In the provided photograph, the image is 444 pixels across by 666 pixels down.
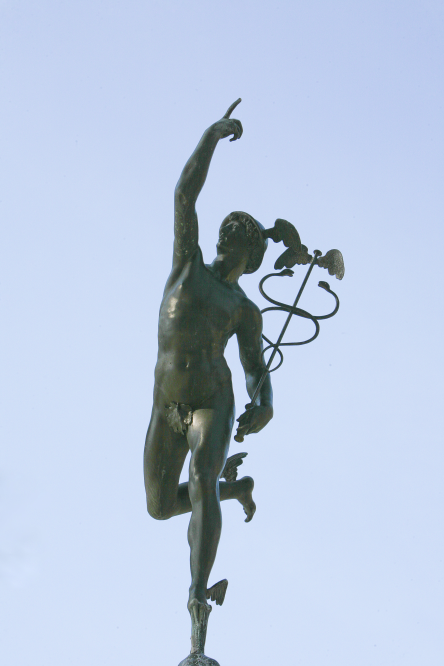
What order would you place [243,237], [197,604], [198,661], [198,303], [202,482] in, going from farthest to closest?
1. [243,237]
2. [198,303]
3. [202,482]
4. [197,604]
5. [198,661]

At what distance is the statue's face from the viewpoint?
9891 millimetres

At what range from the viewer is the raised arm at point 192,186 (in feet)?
29.9

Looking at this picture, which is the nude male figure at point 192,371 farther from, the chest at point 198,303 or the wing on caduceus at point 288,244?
the wing on caduceus at point 288,244

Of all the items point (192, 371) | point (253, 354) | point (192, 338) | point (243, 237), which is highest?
point (243, 237)

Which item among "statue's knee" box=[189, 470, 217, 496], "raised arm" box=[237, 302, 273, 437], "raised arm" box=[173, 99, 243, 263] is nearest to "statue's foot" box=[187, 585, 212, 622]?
"statue's knee" box=[189, 470, 217, 496]

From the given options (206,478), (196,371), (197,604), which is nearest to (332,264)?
(196,371)

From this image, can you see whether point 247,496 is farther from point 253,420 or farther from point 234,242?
point 234,242

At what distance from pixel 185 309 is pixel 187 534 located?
179cm

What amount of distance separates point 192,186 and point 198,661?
11.7 feet

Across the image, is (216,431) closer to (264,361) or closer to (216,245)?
Result: (264,361)

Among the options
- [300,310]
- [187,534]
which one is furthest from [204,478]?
[300,310]

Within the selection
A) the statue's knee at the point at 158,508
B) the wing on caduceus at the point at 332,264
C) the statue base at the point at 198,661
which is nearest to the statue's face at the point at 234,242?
the wing on caduceus at the point at 332,264

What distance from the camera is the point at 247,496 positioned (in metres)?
9.84

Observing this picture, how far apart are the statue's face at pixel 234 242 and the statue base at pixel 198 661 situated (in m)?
3.44
